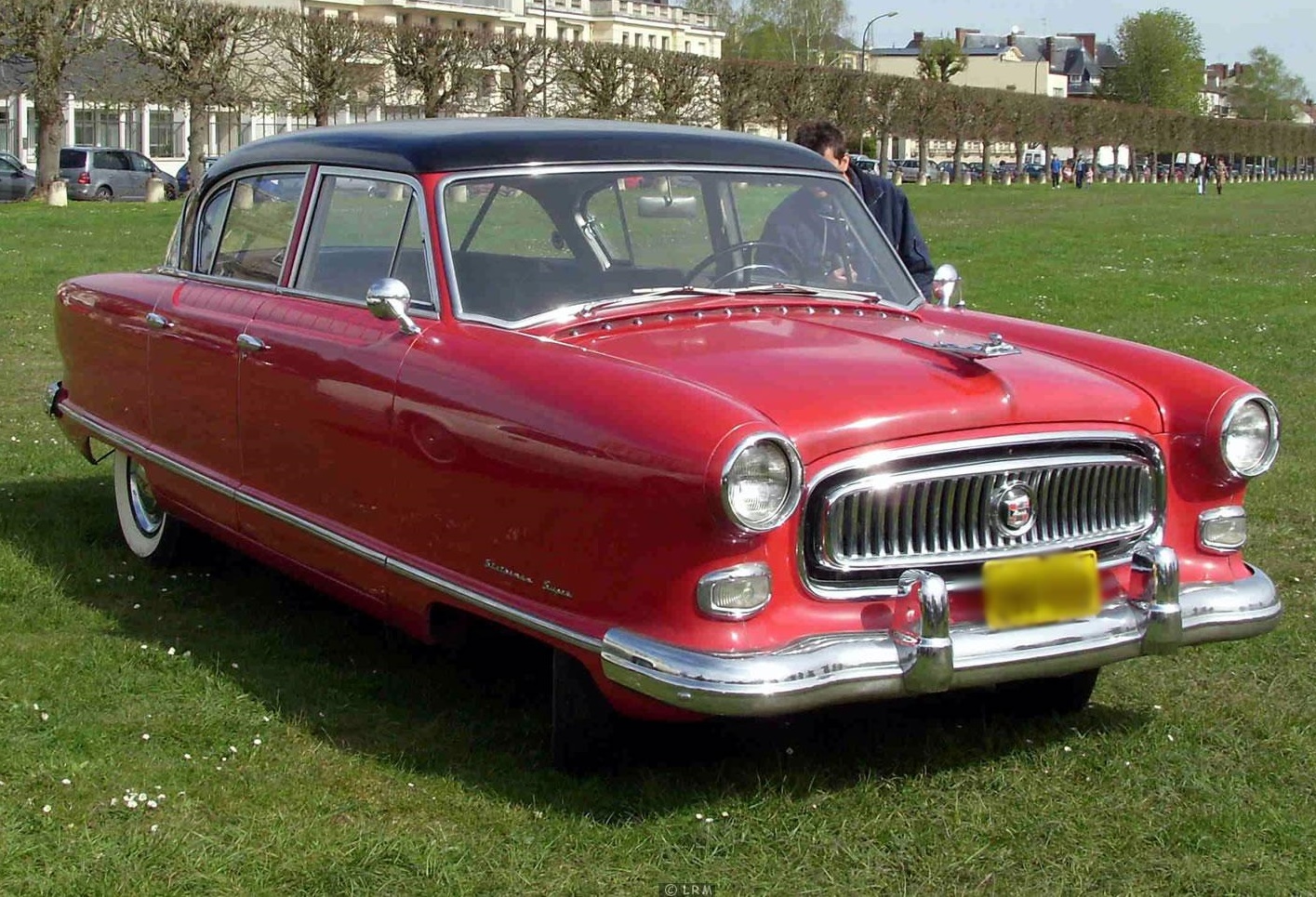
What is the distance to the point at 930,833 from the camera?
3.94 meters

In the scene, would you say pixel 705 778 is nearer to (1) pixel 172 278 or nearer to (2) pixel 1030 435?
(2) pixel 1030 435

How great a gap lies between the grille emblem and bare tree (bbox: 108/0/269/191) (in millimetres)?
31663

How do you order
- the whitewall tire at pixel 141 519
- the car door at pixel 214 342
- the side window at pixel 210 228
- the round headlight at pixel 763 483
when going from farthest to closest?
the whitewall tire at pixel 141 519
the side window at pixel 210 228
the car door at pixel 214 342
the round headlight at pixel 763 483

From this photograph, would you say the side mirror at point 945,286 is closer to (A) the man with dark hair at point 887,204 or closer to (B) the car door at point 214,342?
(A) the man with dark hair at point 887,204

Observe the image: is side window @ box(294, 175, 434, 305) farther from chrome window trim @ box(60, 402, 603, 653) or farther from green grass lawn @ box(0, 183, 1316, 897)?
green grass lawn @ box(0, 183, 1316, 897)

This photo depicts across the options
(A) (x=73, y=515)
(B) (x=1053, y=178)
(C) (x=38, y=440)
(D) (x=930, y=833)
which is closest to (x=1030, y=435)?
(D) (x=930, y=833)

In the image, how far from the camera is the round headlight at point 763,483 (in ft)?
12.0

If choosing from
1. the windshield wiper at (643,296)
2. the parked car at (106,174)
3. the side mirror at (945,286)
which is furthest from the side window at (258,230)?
the parked car at (106,174)

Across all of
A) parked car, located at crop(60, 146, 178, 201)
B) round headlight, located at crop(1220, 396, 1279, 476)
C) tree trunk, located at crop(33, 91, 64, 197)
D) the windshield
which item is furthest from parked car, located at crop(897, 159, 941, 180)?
round headlight, located at crop(1220, 396, 1279, 476)

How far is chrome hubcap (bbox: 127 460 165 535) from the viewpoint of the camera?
6.40 metres

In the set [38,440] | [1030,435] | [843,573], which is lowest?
[38,440]

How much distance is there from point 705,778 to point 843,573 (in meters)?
0.72

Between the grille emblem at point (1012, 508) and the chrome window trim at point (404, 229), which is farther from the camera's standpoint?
the chrome window trim at point (404, 229)

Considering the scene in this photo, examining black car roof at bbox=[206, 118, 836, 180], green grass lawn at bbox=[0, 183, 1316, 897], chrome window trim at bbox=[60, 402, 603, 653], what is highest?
black car roof at bbox=[206, 118, 836, 180]
